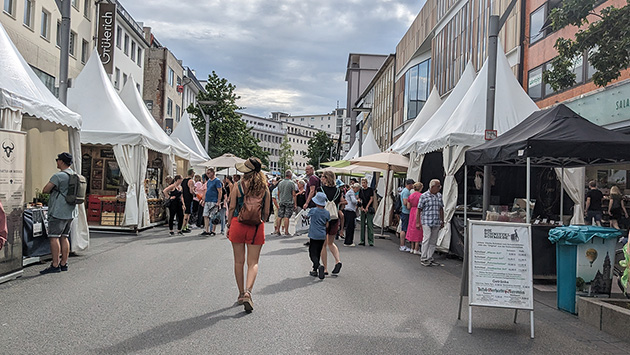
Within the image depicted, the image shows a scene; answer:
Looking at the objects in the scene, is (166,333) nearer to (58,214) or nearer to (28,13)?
(58,214)

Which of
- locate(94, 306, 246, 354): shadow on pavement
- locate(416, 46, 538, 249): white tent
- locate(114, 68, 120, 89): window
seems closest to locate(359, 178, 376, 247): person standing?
locate(416, 46, 538, 249): white tent

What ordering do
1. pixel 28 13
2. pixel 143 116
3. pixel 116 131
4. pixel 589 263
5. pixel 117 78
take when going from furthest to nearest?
1. pixel 117 78
2. pixel 28 13
3. pixel 143 116
4. pixel 116 131
5. pixel 589 263

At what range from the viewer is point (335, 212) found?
10.1 meters

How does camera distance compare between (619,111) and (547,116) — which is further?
(619,111)

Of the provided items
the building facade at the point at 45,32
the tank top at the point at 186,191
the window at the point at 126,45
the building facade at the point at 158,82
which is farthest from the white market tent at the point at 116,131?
the building facade at the point at 158,82

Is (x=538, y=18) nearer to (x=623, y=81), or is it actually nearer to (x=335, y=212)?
(x=623, y=81)

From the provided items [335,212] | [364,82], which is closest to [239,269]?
[335,212]

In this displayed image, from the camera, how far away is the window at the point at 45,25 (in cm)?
2717

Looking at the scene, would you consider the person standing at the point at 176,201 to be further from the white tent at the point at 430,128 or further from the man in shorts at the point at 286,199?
the white tent at the point at 430,128

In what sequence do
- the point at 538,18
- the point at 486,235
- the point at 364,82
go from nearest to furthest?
the point at 486,235
the point at 538,18
the point at 364,82

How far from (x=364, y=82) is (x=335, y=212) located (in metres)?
79.8

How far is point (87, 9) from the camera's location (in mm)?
32969

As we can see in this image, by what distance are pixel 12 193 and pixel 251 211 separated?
12.8ft

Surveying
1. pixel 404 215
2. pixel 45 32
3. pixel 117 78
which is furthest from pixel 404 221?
pixel 117 78
